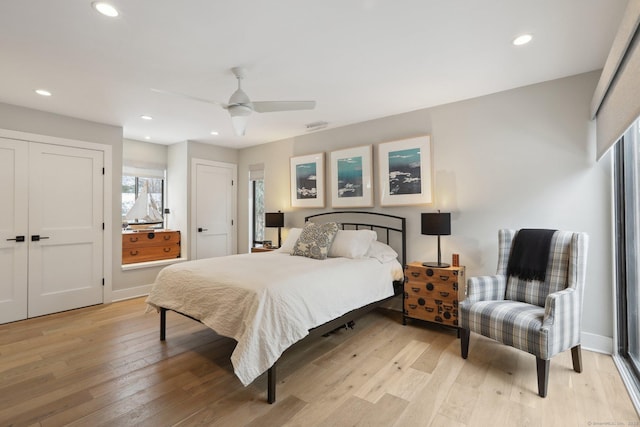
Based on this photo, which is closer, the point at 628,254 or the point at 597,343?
the point at 628,254

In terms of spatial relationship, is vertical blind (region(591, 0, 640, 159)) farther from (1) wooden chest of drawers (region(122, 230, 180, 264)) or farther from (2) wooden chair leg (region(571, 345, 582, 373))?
(1) wooden chest of drawers (region(122, 230, 180, 264))

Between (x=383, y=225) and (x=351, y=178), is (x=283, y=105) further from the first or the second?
(x=383, y=225)

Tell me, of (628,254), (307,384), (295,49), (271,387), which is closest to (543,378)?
(628,254)

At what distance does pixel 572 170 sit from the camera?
113 inches

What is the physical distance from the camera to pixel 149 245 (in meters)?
5.07

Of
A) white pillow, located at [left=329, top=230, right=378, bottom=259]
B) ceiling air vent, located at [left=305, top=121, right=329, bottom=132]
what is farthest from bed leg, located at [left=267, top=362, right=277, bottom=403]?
ceiling air vent, located at [left=305, top=121, right=329, bottom=132]

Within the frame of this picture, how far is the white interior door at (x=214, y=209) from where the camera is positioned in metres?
5.45

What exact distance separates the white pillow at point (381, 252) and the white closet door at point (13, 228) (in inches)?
162

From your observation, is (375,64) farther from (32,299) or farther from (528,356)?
(32,299)

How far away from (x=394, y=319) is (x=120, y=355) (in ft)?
9.29

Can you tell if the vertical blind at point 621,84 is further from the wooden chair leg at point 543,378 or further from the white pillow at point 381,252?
the white pillow at point 381,252

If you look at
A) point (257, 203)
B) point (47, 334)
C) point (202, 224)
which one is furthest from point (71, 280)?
point (257, 203)

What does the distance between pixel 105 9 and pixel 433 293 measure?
11.6 feet

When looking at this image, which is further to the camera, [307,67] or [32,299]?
[32,299]
